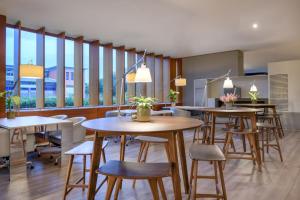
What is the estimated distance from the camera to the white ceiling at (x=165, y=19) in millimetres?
4336

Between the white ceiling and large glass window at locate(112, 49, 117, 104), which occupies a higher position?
the white ceiling

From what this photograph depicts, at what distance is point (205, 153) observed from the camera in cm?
228

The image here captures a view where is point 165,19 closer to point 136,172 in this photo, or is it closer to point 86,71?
point 86,71

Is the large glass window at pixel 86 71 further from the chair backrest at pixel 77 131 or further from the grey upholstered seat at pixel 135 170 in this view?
the grey upholstered seat at pixel 135 170

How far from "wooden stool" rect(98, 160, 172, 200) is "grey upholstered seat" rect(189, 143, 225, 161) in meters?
0.30

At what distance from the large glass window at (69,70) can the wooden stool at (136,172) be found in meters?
4.83

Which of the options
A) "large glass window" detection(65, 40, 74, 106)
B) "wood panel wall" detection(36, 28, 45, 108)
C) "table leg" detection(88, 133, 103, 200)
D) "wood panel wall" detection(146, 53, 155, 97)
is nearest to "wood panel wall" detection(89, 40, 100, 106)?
"large glass window" detection(65, 40, 74, 106)

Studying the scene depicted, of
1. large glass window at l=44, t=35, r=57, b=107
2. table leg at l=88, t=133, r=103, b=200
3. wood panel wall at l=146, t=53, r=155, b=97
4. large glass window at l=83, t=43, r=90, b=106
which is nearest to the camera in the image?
table leg at l=88, t=133, r=103, b=200

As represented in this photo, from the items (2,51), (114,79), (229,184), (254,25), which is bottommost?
(229,184)

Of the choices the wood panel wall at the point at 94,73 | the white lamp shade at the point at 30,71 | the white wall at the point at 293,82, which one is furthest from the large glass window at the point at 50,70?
the white wall at the point at 293,82

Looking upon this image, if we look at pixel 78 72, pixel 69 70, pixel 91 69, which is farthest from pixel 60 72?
pixel 91 69

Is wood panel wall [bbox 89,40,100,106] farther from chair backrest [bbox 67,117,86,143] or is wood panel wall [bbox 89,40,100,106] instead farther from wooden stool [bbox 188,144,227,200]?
wooden stool [bbox 188,144,227,200]

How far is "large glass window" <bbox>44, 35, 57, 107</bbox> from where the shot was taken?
6055mm

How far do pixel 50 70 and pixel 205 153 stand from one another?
5194mm
